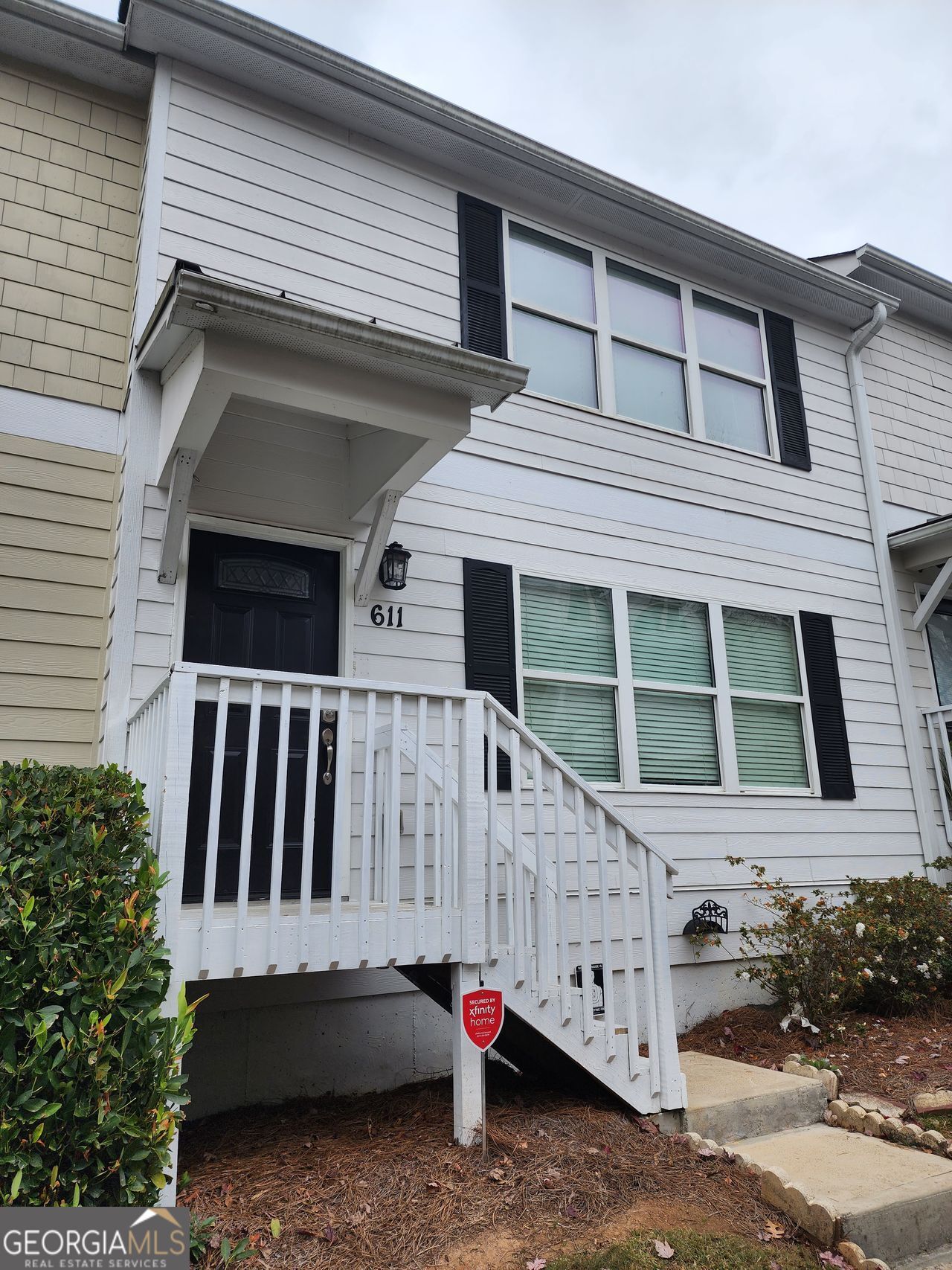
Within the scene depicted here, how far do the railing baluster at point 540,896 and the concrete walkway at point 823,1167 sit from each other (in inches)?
33.4

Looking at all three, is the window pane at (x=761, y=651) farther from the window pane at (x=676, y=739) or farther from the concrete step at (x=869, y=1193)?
the concrete step at (x=869, y=1193)

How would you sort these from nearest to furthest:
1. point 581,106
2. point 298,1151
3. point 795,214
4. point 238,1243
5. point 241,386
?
point 238,1243, point 298,1151, point 241,386, point 581,106, point 795,214

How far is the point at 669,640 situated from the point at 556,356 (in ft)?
6.91

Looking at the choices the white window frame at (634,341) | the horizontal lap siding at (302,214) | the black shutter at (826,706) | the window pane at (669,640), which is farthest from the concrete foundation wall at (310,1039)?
the white window frame at (634,341)

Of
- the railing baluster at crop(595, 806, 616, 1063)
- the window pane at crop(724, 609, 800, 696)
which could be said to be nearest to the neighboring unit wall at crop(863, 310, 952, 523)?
the window pane at crop(724, 609, 800, 696)

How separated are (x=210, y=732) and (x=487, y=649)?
1.67 meters

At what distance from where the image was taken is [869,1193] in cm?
315

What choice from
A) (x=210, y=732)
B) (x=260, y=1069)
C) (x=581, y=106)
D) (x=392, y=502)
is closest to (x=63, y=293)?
(x=392, y=502)

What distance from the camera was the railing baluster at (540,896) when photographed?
362cm

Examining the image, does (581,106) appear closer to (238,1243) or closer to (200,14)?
(200,14)

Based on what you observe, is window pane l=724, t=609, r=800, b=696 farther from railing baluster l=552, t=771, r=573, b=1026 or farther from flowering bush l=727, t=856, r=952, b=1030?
railing baluster l=552, t=771, r=573, b=1026

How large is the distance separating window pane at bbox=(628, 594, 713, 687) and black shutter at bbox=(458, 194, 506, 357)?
6.38 ft

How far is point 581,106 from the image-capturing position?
2447 cm

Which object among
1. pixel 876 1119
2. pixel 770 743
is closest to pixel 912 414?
pixel 770 743
